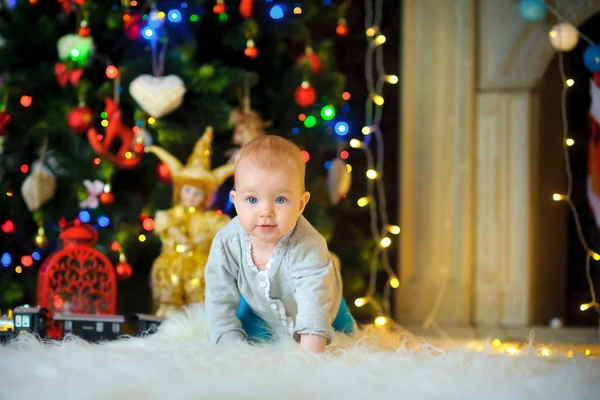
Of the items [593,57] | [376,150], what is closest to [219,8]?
[376,150]

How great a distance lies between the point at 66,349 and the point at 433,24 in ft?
8.42

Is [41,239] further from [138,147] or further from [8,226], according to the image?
[138,147]

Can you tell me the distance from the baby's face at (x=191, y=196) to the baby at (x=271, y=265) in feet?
3.38

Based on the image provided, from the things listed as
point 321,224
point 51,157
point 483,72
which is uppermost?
point 483,72

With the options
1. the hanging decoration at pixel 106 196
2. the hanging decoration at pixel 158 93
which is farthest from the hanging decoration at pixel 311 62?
the hanging decoration at pixel 106 196

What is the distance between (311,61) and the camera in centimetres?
343

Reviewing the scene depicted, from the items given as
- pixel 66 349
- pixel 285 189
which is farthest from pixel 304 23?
pixel 66 349

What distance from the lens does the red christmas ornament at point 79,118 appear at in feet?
11.0

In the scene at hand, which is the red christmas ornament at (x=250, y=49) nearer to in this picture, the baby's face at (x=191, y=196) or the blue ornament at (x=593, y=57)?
the baby's face at (x=191, y=196)

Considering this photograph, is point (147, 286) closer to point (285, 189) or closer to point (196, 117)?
point (196, 117)

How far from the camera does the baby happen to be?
194cm

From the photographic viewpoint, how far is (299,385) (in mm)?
1431

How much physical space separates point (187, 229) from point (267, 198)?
1.31m

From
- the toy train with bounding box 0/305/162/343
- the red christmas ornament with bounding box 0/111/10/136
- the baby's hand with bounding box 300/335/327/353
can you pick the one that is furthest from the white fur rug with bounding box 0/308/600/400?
the red christmas ornament with bounding box 0/111/10/136
